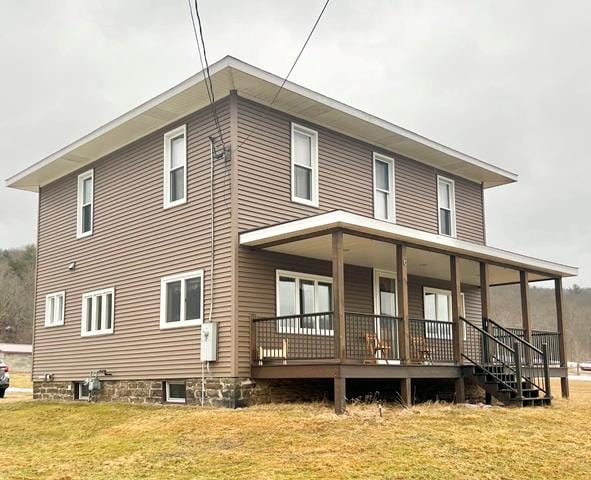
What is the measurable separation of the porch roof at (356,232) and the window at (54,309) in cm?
786

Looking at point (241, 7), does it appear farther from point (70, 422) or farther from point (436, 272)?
point (436, 272)

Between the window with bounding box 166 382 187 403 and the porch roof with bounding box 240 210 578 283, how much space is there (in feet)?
11.4

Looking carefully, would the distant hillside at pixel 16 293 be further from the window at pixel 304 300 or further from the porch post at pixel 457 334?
the porch post at pixel 457 334

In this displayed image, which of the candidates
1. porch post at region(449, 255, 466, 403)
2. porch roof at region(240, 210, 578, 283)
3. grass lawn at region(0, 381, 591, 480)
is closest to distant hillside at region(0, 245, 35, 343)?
porch roof at region(240, 210, 578, 283)

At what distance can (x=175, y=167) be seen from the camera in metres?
16.1

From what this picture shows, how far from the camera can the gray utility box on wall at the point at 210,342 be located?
46.1 feet

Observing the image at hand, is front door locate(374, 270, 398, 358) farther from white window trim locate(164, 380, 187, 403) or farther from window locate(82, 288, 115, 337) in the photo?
window locate(82, 288, 115, 337)

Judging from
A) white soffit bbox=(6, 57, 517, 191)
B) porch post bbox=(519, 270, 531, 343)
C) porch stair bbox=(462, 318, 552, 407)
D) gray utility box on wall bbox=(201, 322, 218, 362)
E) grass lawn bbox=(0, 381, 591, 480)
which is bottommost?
grass lawn bbox=(0, 381, 591, 480)

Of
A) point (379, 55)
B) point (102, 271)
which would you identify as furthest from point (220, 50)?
point (102, 271)

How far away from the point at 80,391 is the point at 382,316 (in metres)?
9.40

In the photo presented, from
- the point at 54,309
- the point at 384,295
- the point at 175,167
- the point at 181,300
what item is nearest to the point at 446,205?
the point at 384,295

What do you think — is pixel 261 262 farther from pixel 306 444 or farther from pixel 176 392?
pixel 306 444

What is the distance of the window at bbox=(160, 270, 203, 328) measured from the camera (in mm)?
14961

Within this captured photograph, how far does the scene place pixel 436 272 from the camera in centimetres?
1856
